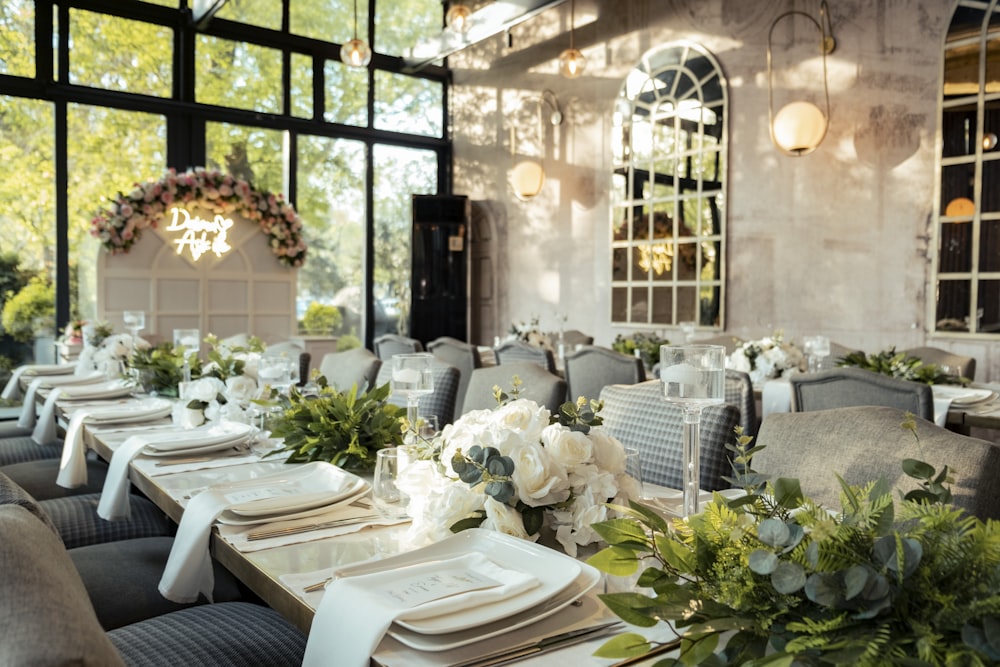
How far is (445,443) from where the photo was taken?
1.33 metres

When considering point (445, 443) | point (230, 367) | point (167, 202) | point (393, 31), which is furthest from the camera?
point (393, 31)

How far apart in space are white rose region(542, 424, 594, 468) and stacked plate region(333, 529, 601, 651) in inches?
5.4

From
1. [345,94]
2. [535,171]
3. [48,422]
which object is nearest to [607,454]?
[48,422]

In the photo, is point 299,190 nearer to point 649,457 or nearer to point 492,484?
point 649,457

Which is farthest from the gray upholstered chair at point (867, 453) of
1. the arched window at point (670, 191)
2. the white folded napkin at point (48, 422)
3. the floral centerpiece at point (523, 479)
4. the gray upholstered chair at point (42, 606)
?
the arched window at point (670, 191)

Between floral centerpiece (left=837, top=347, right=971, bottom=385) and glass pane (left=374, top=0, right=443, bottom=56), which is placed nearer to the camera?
floral centerpiece (left=837, top=347, right=971, bottom=385)

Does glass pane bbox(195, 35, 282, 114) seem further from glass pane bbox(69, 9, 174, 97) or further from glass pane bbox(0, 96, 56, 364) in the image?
glass pane bbox(0, 96, 56, 364)

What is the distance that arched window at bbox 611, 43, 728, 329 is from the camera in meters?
6.48

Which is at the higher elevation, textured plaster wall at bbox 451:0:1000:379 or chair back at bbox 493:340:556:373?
textured plaster wall at bbox 451:0:1000:379

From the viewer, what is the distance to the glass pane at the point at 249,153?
776 centimetres

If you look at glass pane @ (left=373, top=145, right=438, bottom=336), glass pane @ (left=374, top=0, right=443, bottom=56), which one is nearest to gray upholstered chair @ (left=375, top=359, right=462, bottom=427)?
glass pane @ (left=373, top=145, right=438, bottom=336)

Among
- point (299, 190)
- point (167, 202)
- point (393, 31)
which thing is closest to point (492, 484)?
point (167, 202)

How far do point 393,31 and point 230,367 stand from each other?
23.9 ft

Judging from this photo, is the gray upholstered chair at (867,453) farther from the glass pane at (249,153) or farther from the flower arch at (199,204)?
the glass pane at (249,153)
